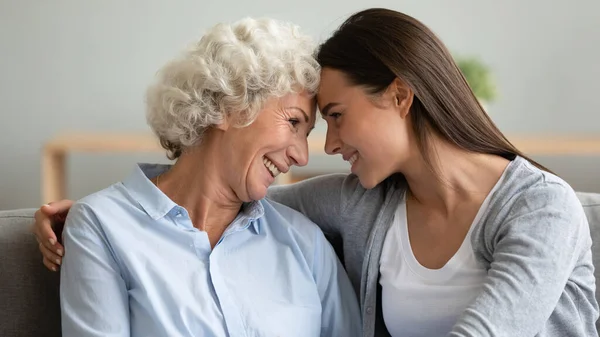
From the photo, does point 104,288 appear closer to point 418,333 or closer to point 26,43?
point 418,333

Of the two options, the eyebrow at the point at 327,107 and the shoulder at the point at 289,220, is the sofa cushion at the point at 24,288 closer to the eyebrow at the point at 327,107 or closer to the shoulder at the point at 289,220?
the shoulder at the point at 289,220

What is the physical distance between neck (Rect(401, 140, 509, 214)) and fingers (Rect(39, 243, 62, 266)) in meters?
0.75

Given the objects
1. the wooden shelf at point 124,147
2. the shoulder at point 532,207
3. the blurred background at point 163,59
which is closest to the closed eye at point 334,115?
the shoulder at point 532,207

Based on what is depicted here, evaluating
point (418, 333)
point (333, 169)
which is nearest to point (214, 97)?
point (418, 333)

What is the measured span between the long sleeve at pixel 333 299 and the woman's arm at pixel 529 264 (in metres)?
0.35

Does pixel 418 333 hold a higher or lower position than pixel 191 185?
lower

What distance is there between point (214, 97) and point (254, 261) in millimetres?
358

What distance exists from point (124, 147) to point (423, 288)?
2.12 meters

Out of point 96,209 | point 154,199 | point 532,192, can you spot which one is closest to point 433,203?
point 532,192

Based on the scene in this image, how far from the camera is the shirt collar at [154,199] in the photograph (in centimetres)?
157

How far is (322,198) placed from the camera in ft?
5.83

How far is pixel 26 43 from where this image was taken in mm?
Result: 3900

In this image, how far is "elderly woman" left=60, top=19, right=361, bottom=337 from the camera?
4.87 ft

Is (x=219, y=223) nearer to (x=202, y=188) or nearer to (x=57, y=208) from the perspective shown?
(x=202, y=188)
